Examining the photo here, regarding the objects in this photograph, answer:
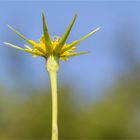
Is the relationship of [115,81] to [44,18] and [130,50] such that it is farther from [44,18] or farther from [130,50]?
[44,18]

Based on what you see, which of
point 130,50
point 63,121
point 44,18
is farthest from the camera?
point 130,50

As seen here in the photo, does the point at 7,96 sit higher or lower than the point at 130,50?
lower

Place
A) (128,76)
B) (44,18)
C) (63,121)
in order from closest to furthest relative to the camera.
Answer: (44,18) → (63,121) → (128,76)

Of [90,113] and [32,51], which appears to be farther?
[90,113]

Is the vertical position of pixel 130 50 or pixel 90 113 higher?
pixel 130 50

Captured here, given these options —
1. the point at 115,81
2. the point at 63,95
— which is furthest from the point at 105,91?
the point at 63,95

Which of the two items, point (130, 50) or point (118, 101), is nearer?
point (118, 101)

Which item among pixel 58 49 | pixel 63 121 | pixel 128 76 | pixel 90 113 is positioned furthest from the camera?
pixel 128 76

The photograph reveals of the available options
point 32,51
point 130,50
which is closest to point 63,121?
point 130,50

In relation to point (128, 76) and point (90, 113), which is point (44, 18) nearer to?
point (90, 113)
